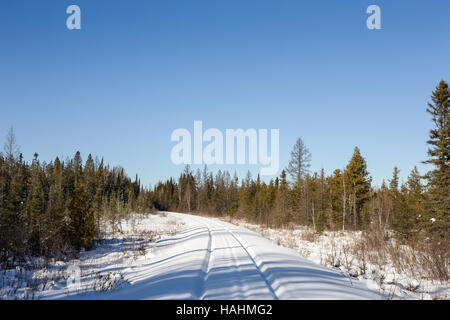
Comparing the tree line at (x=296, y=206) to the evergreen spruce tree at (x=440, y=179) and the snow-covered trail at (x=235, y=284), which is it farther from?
the snow-covered trail at (x=235, y=284)

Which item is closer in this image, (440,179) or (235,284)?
(235,284)

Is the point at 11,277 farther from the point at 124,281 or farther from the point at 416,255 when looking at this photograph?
the point at 416,255

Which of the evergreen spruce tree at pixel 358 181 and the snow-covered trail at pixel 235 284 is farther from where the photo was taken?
the evergreen spruce tree at pixel 358 181

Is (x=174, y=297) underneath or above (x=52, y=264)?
above

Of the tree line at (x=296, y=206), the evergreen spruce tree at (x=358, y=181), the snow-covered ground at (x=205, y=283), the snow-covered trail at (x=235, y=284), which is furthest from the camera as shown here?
the evergreen spruce tree at (x=358, y=181)

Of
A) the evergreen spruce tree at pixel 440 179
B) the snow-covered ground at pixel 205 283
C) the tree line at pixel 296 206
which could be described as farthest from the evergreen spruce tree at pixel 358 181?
the snow-covered ground at pixel 205 283

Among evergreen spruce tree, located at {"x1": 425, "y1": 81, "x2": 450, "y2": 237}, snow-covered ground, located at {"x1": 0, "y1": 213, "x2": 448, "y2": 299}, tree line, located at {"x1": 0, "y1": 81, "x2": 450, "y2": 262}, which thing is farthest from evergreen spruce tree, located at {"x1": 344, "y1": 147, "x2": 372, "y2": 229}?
snow-covered ground, located at {"x1": 0, "y1": 213, "x2": 448, "y2": 299}

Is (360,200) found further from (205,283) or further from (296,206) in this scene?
(205,283)

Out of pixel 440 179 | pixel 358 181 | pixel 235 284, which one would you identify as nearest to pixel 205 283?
pixel 235 284

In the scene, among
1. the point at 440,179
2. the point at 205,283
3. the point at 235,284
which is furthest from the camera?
the point at 440,179

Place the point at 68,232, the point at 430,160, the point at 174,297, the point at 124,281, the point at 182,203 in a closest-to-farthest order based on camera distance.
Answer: the point at 174,297, the point at 124,281, the point at 68,232, the point at 430,160, the point at 182,203
